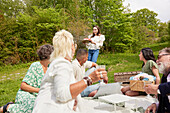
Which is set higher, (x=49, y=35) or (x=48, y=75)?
(x=49, y=35)

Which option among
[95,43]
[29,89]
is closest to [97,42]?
[95,43]

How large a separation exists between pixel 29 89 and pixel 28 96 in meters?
0.11

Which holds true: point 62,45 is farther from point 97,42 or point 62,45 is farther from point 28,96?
point 97,42

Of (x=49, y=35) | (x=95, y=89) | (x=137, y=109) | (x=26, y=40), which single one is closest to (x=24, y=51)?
(x=26, y=40)

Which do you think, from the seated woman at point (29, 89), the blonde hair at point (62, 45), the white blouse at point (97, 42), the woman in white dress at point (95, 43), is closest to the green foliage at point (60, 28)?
the woman in white dress at point (95, 43)

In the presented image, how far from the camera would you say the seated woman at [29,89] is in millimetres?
2432

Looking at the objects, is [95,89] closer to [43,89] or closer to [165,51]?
[165,51]

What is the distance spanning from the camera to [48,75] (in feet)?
4.69

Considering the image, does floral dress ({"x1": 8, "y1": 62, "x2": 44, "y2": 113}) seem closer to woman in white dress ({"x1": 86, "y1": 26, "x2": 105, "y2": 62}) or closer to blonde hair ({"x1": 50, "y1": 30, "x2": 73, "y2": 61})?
blonde hair ({"x1": 50, "y1": 30, "x2": 73, "y2": 61})

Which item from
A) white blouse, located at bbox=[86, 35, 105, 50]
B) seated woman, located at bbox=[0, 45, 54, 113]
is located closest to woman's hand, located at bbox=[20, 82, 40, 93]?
seated woman, located at bbox=[0, 45, 54, 113]

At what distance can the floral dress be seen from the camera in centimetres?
242

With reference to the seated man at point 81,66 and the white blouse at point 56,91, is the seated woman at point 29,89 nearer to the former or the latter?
the seated man at point 81,66

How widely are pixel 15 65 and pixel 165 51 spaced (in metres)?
11.1

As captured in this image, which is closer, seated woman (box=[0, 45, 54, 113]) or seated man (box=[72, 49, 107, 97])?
seated woman (box=[0, 45, 54, 113])
